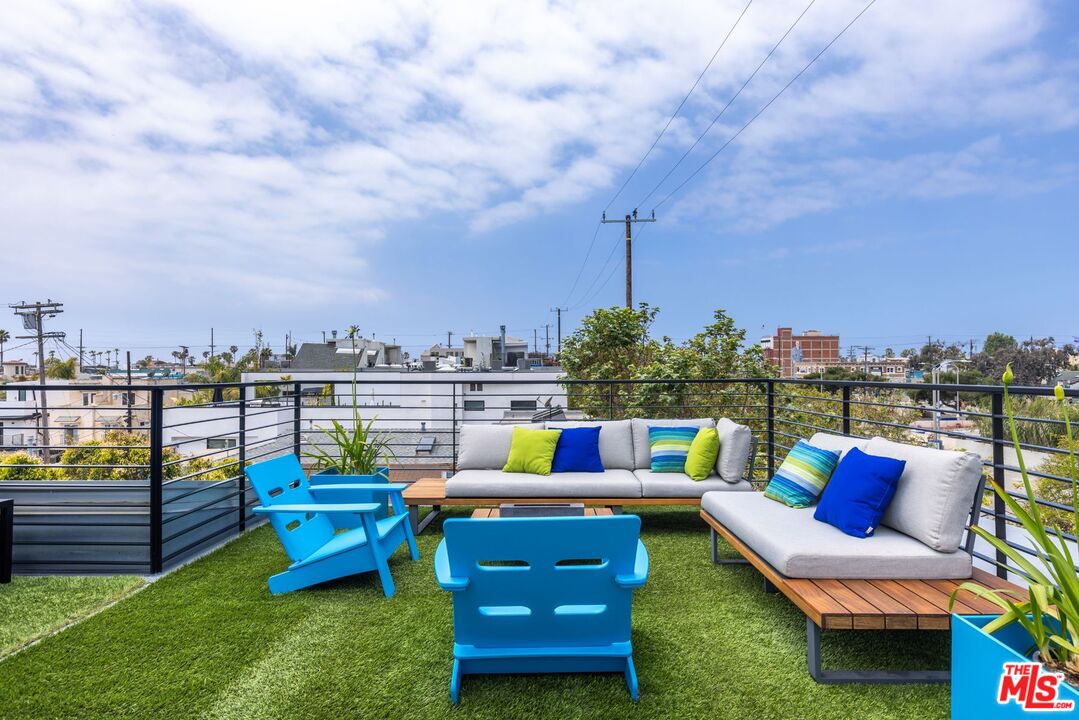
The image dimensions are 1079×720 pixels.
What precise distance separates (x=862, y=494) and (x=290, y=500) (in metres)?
3.43

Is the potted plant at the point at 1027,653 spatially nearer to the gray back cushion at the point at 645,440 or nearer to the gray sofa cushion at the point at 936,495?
the gray sofa cushion at the point at 936,495

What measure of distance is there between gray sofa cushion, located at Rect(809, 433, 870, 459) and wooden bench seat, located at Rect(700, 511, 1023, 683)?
97 centimetres

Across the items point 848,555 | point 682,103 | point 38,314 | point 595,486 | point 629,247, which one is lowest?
point 595,486

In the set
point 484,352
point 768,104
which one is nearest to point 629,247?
point 768,104

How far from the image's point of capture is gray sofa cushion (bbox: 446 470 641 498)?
484 cm

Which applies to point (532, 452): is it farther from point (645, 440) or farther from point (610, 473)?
point (645, 440)

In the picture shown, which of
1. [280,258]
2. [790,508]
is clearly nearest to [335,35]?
[790,508]

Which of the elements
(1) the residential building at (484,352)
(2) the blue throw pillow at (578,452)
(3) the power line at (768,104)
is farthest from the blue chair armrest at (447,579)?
(1) the residential building at (484,352)

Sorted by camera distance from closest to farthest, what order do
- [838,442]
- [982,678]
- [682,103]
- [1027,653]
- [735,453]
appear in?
[982,678] < [1027,653] < [838,442] < [735,453] < [682,103]

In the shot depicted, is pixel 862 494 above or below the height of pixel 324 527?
above

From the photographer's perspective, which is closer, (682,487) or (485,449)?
(682,487)

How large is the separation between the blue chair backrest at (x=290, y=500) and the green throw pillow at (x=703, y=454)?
280 centimetres

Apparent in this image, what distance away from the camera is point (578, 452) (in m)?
5.30

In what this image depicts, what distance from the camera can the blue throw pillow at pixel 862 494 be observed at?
121 inches
